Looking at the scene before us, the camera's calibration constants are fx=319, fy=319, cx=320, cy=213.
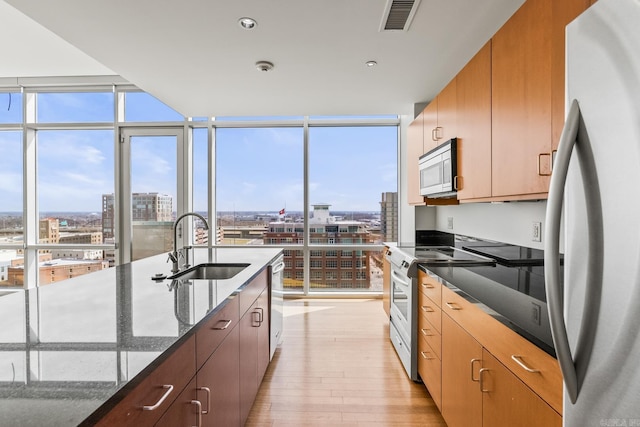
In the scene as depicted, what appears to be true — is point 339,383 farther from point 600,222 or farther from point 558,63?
point 558,63

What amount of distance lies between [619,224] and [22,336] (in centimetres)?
151

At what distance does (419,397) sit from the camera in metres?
2.18

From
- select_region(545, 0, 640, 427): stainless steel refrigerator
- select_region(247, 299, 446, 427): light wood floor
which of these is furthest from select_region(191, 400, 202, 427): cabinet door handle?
select_region(545, 0, 640, 427): stainless steel refrigerator

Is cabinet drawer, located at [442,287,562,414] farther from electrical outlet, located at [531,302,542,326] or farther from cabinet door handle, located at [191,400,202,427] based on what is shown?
cabinet door handle, located at [191,400,202,427]

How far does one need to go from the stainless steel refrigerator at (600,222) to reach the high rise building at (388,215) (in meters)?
3.88

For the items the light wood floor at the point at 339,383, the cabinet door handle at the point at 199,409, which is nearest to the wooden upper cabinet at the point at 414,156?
the light wood floor at the point at 339,383

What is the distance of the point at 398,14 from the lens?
2.05 m

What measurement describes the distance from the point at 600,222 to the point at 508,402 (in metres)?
0.85

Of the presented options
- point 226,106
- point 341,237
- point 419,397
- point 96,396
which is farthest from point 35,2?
point 341,237

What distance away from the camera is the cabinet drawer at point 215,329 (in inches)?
46.3

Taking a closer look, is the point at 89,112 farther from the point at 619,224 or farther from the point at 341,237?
the point at 619,224

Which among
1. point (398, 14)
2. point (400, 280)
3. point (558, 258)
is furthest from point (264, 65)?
point (558, 258)

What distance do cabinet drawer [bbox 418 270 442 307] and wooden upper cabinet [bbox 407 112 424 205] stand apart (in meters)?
1.18

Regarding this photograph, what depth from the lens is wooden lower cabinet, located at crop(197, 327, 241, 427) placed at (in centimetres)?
121
